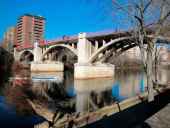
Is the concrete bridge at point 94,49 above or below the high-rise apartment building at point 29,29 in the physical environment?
below

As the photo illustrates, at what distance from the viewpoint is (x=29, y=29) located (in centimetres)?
14175

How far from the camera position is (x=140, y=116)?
988cm

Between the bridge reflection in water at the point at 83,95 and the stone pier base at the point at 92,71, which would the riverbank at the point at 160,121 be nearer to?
the bridge reflection in water at the point at 83,95

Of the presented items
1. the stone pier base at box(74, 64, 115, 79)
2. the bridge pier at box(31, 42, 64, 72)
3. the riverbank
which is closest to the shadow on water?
the riverbank

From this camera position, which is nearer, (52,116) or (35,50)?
(52,116)

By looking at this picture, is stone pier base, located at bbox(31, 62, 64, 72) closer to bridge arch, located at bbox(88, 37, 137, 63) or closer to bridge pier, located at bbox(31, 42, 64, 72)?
bridge pier, located at bbox(31, 42, 64, 72)

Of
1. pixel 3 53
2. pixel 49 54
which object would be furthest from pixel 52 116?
pixel 3 53

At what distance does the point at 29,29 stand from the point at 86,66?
334 ft

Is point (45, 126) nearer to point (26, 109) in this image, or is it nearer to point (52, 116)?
point (52, 116)

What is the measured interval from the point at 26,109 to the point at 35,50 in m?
56.9

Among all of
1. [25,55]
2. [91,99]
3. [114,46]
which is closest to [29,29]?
[25,55]

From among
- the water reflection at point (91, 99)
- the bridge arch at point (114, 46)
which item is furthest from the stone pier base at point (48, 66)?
the water reflection at point (91, 99)

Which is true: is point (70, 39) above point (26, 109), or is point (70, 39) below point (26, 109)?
above

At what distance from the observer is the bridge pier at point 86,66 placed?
47.9 meters
